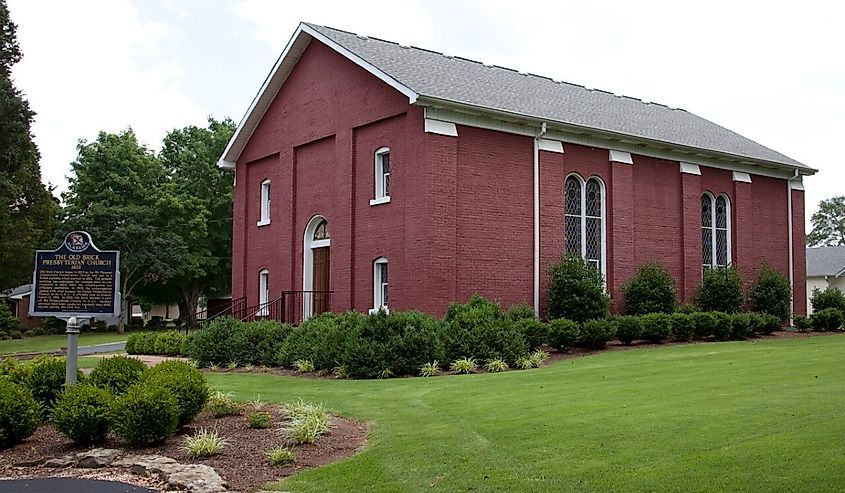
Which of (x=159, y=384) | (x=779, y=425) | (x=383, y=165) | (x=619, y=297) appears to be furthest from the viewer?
(x=619, y=297)

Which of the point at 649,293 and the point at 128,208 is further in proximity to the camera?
the point at 128,208

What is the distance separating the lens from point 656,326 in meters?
23.9

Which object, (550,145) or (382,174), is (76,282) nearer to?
(382,174)

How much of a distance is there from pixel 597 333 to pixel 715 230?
10610 millimetres

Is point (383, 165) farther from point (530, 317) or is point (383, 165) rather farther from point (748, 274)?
point (748, 274)

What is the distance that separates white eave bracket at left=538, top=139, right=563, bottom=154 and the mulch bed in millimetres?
14519

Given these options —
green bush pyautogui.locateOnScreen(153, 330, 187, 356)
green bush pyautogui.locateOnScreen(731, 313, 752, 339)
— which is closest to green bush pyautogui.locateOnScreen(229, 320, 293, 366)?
green bush pyautogui.locateOnScreen(153, 330, 187, 356)

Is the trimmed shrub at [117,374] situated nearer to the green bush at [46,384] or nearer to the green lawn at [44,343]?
the green bush at [46,384]

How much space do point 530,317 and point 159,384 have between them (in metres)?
12.7

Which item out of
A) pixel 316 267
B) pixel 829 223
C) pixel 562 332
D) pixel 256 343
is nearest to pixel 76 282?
pixel 256 343

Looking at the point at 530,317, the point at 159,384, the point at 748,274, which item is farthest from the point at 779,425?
the point at 748,274

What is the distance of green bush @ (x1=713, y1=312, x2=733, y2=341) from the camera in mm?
25703

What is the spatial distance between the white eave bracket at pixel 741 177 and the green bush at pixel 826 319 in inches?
207

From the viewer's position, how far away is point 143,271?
50.1m
